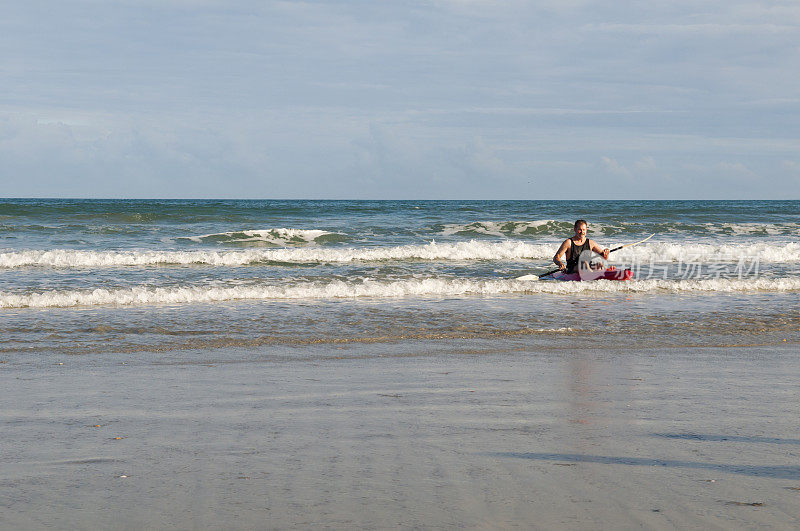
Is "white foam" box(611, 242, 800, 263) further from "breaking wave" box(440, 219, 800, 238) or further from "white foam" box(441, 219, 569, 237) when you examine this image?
"white foam" box(441, 219, 569, 237)

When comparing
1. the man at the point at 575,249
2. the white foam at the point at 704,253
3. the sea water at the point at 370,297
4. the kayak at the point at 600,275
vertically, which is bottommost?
the sea water at the point at 370,297

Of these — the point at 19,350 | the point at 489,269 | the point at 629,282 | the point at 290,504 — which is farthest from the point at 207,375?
the point at 489,269

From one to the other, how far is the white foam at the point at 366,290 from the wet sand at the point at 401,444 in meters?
4.25

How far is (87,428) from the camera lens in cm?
423

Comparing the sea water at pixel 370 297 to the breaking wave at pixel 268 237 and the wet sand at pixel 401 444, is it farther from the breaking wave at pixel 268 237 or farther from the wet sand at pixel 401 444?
the wet sand at pixel 401 444

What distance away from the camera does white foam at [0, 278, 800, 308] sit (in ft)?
33.7

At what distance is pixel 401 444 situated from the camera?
389cm

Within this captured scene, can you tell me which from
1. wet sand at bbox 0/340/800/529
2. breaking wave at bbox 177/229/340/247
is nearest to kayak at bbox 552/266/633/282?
wet sand at bbox 0/340/800/529

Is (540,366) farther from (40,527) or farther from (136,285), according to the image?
(136,285)

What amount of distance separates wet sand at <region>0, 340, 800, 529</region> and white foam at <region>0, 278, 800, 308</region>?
4250mm

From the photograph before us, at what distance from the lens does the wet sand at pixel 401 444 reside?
A: 2990mm

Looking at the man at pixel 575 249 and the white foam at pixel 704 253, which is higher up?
the man at pixel 575 249

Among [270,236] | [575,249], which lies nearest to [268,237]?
[270,236]

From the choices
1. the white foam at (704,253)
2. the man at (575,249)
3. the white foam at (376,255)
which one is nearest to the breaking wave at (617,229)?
the white foam at (704,253)
